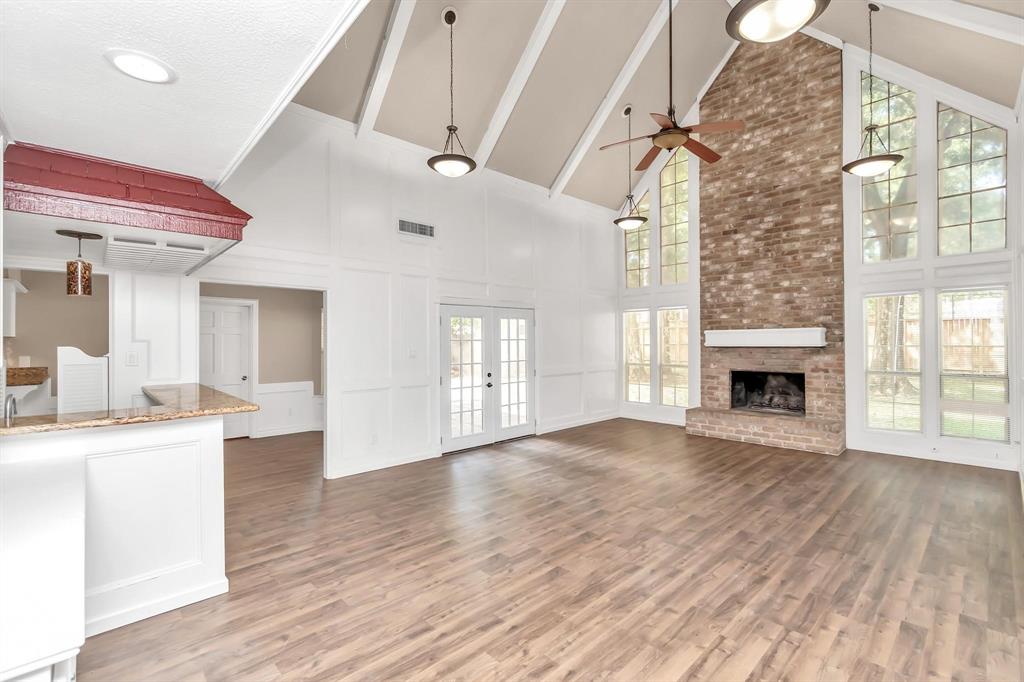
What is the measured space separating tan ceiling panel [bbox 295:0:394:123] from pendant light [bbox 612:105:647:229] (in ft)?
12.3

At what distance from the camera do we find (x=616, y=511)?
4.22 meters

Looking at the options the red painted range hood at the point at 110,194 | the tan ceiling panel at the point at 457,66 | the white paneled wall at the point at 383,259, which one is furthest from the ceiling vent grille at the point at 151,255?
the tan ceiling panel at the point at 457,66

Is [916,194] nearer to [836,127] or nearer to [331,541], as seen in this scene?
[836,127]

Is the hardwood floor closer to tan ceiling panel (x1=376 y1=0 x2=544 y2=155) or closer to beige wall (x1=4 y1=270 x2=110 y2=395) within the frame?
beige wall (x1=4 y1=270 x2=110 y2=395)

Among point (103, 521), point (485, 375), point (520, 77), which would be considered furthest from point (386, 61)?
point (103, 521)

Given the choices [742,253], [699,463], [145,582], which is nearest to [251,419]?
[145,582]

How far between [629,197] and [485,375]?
3998mm

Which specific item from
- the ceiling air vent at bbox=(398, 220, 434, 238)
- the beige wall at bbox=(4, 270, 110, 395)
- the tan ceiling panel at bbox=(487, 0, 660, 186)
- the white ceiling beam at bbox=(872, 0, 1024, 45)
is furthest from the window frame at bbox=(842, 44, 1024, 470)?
the beige wall at bbox=(4, 270, 110, 395)

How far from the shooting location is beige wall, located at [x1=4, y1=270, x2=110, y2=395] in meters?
5.99

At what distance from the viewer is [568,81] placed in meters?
6.21

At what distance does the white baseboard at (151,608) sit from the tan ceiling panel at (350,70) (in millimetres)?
4464

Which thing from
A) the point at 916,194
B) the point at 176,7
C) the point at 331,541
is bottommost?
the point at 331,541

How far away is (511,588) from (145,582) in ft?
6.80

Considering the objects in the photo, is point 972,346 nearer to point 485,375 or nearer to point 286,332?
point 485,375
